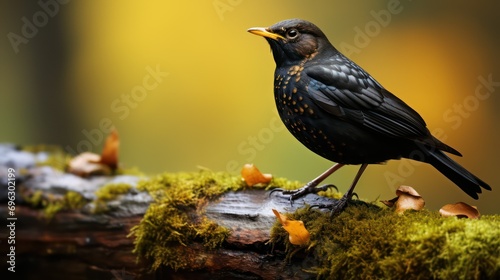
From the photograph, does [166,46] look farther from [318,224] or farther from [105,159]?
[318,224]

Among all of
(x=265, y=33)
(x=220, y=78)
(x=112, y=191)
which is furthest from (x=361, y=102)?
(x=220, y=78)

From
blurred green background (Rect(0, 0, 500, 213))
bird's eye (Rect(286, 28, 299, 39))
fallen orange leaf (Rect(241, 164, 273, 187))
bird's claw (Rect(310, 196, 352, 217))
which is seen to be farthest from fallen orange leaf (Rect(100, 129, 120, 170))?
blurred green background (Rect(0, 0, 500, 213))

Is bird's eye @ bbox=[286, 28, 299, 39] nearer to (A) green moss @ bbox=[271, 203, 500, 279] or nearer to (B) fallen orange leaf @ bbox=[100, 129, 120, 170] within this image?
(A) green moss @ bbox=[271, 203, 500, 279]

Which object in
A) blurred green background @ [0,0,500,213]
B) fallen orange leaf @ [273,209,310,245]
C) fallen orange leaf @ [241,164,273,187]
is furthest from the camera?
blurred green background @ [0,0,500,213]

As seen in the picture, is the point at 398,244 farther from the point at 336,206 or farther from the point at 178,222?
the point at 178,222

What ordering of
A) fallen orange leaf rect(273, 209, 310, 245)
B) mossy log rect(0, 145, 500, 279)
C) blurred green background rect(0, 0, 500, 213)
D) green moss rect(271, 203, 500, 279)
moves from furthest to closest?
1. blurred green background rect(0, 0, 500, 213)
2. fallen orange leaf rect(273, 209, 310, 245)
3. mossy log rect(0, 145, 500, 279)
4. green moss rect(271, 203, 500, 279)

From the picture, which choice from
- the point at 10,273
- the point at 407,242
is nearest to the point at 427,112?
the point at 407,242

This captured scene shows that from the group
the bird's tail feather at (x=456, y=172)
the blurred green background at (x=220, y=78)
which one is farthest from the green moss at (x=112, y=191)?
the blurred green background at (x=220, y=78)
